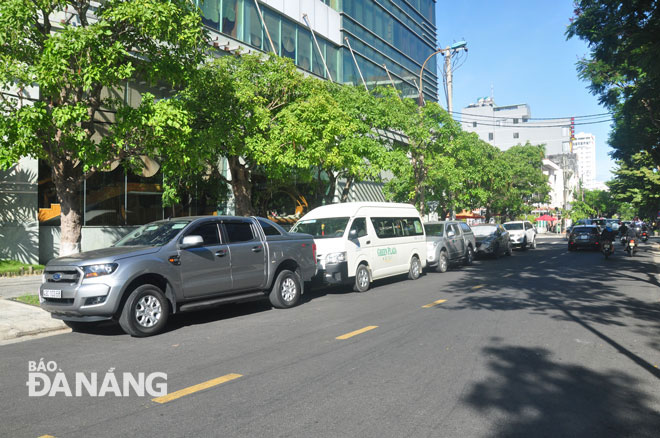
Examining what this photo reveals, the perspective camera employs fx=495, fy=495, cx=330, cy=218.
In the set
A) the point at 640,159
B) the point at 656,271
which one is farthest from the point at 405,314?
the point at 640,159

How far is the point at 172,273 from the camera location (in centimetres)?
780

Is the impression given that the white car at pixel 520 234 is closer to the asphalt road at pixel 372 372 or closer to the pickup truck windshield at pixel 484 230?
the pickup truck windshield at pixel 484 230

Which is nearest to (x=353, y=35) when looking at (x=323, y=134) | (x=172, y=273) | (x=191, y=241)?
(x=323, y=134)

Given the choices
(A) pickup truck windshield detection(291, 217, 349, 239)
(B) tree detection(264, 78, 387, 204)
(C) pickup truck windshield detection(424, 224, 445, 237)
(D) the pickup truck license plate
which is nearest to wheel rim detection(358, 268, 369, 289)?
(A) pickup truck windshield detection(291, 217, 349, 239)

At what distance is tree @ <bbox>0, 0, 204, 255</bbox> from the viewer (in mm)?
9109

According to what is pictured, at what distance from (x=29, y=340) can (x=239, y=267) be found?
3393 millimetres

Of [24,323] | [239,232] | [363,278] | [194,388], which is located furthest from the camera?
[363,278]

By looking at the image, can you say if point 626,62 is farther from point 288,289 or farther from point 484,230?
point 288,289

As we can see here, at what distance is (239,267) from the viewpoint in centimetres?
894

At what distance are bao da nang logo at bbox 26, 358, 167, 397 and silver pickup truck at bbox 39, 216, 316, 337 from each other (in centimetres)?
154

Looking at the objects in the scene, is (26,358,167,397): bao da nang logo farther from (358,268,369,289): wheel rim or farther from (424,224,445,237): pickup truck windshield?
(424,224,445,237): pickup truck windshield

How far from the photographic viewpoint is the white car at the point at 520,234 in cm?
2972

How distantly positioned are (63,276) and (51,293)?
33cm

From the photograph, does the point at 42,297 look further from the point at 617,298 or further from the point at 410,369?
the point at 617,298
